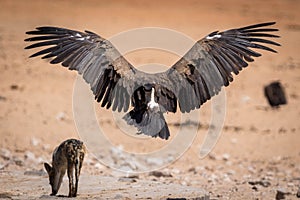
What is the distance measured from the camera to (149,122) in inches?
329

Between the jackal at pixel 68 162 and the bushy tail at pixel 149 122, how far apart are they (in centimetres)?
64

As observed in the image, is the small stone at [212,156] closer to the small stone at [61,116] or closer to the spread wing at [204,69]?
the small stone at [61,116]

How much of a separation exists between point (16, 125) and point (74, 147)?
15.2 feet

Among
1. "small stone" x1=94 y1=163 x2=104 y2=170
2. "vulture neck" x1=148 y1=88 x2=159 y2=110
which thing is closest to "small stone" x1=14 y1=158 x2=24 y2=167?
"small stone" x1=94 y1=163 x2=104 y2=170

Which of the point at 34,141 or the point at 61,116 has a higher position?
the point at 61,116

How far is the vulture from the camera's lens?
27.8 feet

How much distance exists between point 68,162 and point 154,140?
172 inches

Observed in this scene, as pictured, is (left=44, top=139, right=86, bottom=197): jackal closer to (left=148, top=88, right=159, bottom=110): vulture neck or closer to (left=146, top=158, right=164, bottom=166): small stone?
(left=148, top=88, right=159, bottom=110): vulture neck

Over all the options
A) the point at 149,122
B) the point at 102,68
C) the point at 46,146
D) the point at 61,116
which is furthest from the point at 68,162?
the point at 61,116

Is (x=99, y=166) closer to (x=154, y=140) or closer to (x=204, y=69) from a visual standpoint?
(x=154, y=140)

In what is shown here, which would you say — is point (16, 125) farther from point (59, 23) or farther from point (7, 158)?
point (59, 23)

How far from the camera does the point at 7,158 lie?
436 inches

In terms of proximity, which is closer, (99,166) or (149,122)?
(149,122)

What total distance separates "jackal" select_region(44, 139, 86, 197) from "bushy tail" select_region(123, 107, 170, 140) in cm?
64
